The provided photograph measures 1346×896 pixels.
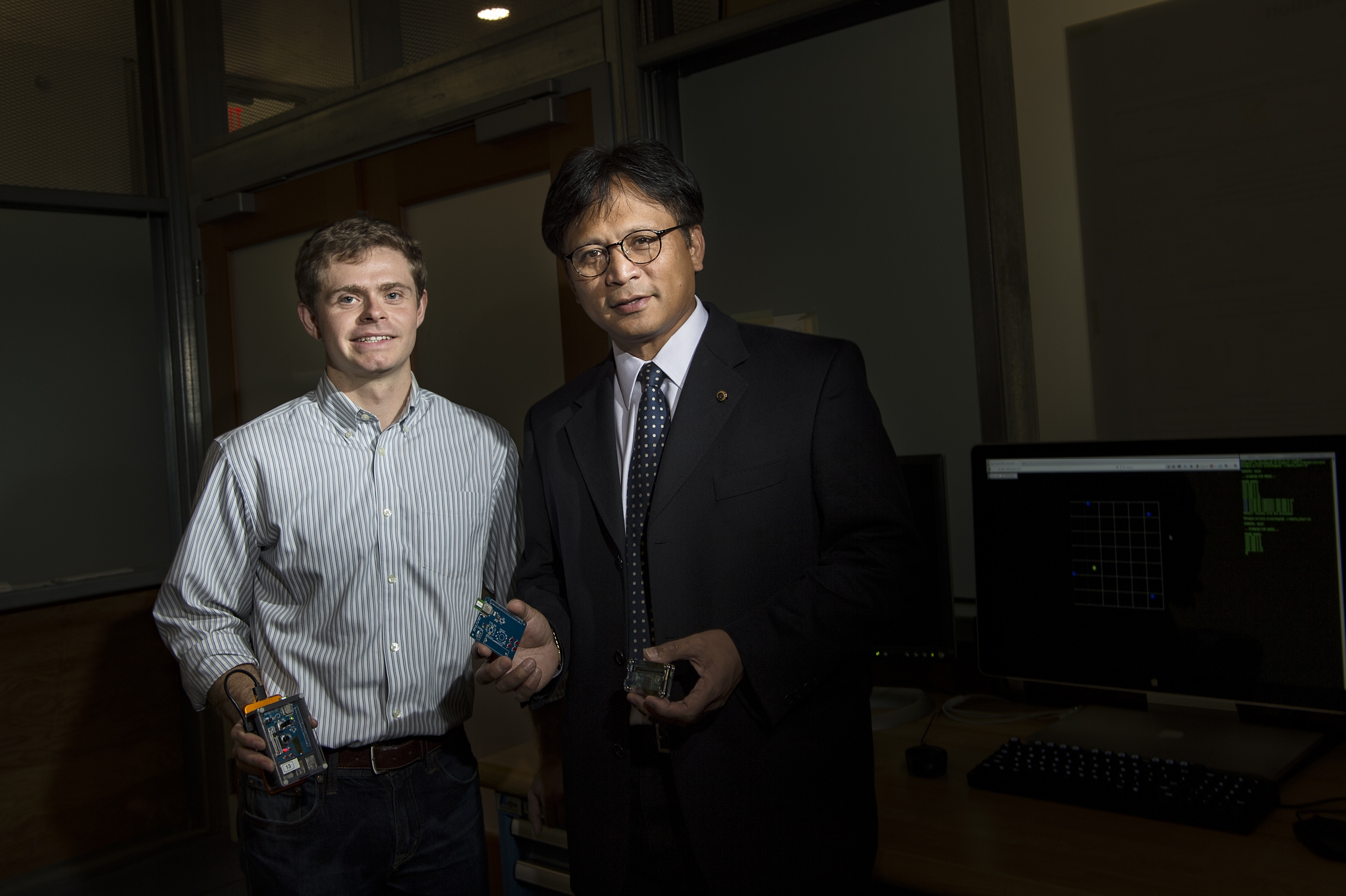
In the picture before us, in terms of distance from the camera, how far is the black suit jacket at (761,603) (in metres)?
1.25

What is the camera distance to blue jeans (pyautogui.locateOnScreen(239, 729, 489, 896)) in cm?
152

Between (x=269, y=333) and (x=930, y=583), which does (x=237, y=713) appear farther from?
(x=269, y=333)

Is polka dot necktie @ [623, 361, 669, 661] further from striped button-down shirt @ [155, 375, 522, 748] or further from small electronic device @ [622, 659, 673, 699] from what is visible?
striped button-down shirt @ [155, 375, 522, 748]

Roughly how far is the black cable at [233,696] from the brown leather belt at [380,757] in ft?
0.52

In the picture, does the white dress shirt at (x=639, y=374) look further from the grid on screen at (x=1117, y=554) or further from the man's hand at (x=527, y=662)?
the grid on screen at (x=1117, y=554)

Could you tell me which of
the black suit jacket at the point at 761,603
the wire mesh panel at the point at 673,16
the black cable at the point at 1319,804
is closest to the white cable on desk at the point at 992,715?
the black cable at the point at 1319,804

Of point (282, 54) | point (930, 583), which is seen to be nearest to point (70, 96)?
point (282, 54)

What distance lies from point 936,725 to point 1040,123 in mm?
1162

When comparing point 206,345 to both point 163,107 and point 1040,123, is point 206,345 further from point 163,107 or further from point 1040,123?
point 1040,123

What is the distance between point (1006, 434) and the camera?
184cm

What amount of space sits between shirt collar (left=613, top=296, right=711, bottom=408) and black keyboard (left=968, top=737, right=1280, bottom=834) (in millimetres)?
776

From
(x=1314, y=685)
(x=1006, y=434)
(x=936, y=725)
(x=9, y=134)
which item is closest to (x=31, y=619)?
(x=9, y=134)

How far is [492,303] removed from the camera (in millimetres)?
2535

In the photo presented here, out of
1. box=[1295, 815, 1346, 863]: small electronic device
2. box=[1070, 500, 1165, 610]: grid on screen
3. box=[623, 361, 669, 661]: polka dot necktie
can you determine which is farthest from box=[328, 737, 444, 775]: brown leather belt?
box=[1295, 815, 1346, 863]: small electronic device
